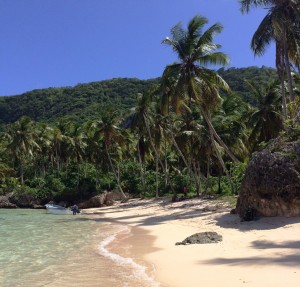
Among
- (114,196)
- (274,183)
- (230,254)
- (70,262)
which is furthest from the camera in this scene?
(114,196)

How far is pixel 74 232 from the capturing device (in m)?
19.2

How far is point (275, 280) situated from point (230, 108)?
28660mm

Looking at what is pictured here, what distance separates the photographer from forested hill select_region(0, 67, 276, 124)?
307 feet

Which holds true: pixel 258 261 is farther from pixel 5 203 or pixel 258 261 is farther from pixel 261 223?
pixel 5 203

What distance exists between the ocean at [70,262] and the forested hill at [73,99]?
70940mm

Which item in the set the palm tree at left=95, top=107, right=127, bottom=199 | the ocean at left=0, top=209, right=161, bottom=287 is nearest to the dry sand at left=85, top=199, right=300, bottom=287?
the ocean at left=0, top=209, right=161, bottom=287

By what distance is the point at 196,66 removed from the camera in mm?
25922

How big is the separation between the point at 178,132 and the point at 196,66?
11359 mm

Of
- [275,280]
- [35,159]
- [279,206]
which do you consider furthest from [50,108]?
[275,280]

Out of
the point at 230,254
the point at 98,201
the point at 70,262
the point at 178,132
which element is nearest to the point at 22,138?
the point at 98,201

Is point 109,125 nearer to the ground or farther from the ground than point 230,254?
farther from the ground

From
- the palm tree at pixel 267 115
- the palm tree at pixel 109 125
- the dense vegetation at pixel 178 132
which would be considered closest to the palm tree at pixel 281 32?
the dense vegetation at pixel 178 132

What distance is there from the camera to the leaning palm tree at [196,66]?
2541 centimetres

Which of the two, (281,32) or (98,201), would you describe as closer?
(281,32)
